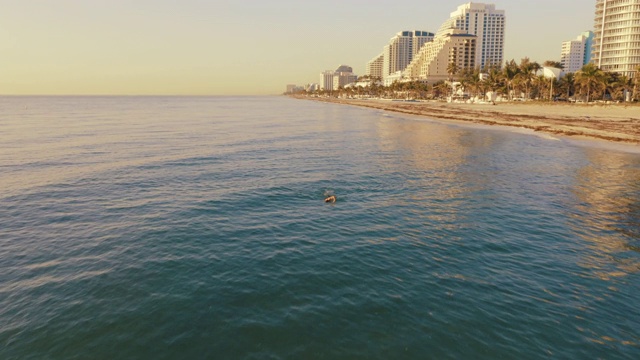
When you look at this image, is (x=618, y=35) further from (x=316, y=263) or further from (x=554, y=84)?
(x=316, y=263)

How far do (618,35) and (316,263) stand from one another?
749ft

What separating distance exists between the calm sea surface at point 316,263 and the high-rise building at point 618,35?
186 metres

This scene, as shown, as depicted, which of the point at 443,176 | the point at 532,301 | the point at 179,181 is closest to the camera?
the point at 532,301

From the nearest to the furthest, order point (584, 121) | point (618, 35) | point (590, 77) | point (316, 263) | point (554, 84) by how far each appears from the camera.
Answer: point (316, 263) < point (584, 121) < point (590, 77) < point (554, 84) < point (618, 35)

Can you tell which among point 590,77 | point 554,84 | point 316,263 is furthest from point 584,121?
point 316,263

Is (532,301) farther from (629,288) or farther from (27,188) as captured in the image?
(27,188)

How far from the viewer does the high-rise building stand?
179125 mm

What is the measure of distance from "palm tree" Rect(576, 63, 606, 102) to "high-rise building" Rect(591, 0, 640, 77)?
69.2 m

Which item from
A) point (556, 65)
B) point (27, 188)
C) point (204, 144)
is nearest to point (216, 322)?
point (27, 188)

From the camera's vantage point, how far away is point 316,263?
17953mm

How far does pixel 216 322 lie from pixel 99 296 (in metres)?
5.24

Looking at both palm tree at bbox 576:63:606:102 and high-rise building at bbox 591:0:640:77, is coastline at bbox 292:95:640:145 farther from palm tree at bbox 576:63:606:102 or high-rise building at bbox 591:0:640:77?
high-rise building at bbox 591:0:640:77

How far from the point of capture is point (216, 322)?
1330 centimetres

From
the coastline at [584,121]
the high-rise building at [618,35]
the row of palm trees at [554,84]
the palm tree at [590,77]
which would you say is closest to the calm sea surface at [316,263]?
the coastline at [584,121]
